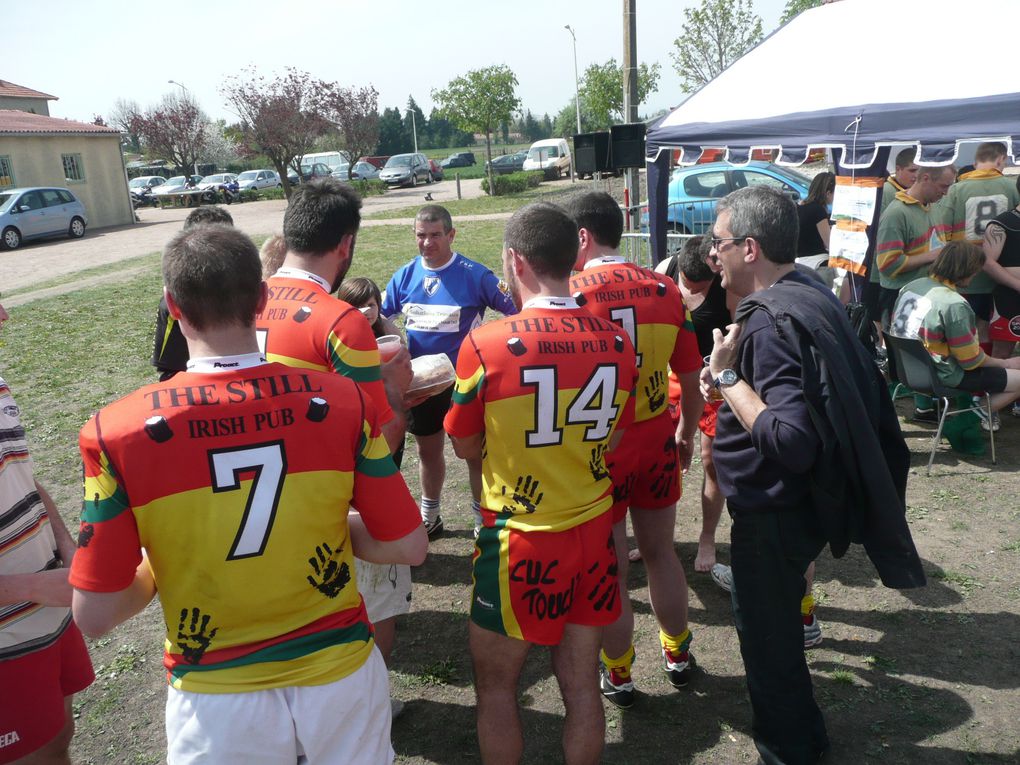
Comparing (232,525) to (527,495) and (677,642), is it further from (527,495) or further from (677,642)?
(677,642)

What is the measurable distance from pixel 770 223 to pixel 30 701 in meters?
2.81

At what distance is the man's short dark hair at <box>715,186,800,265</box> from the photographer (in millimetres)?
2752

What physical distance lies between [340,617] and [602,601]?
3.29 ft

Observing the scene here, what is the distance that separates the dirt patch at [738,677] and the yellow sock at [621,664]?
18cm

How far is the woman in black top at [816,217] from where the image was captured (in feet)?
26.2

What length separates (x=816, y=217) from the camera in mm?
7988

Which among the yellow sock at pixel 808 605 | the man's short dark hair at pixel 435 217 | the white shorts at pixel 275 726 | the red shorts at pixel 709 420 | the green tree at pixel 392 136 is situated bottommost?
the yellow sock at pixel 808 605

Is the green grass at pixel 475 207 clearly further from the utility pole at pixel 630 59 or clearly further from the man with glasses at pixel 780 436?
the man with glasses at pixel 780 436

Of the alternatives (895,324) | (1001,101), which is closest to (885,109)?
(1001,101)

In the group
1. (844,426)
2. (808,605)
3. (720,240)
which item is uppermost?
(720,240)

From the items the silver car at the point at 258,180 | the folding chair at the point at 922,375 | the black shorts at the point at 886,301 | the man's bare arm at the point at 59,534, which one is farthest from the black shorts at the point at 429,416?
the silver car at the point at 258,180

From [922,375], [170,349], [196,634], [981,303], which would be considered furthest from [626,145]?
[196,634]

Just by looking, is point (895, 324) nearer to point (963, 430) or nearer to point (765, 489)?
point (963, 430)

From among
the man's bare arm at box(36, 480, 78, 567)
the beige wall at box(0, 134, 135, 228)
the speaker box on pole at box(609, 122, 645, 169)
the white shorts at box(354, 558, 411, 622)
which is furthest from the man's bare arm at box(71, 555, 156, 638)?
the beige wall at box(0, 134, 135, 228)
